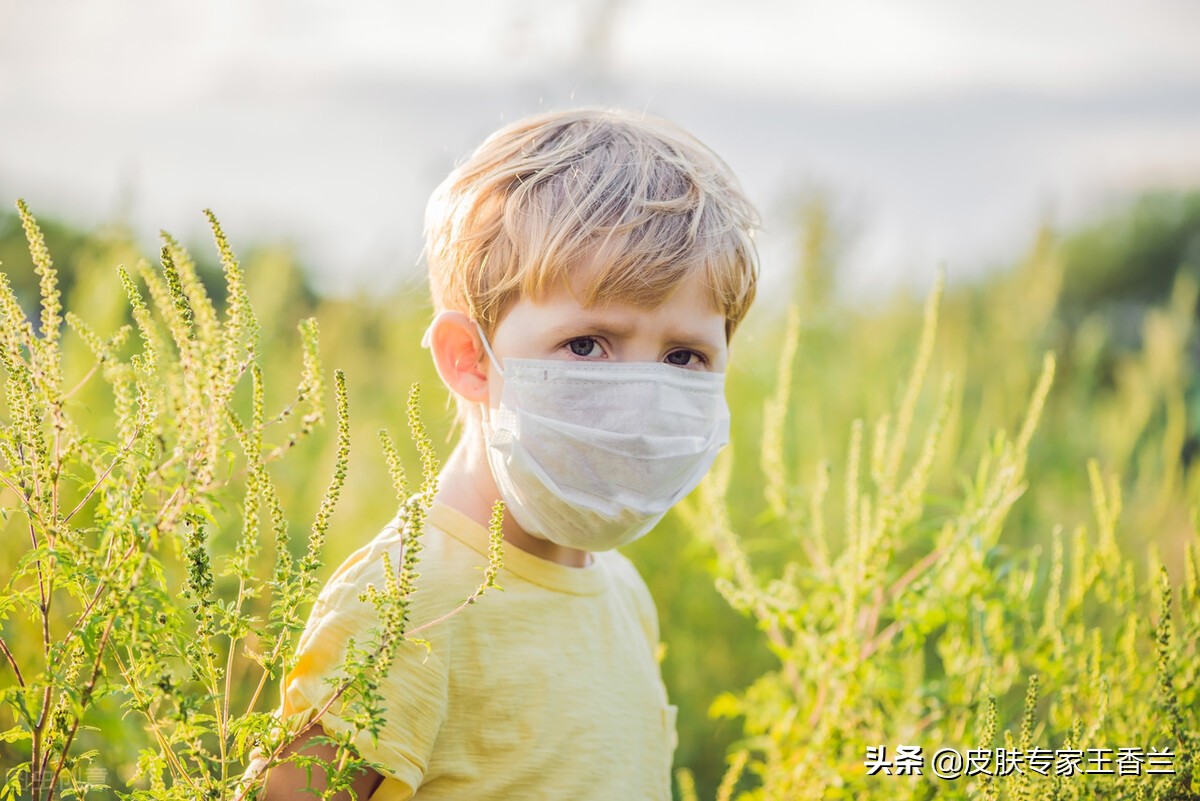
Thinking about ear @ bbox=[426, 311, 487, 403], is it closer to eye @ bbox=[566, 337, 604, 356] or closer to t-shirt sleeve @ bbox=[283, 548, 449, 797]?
eye @ bbox=[566, 337, 604, 356]

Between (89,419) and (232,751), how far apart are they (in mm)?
1743

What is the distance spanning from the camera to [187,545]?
1.15 meters

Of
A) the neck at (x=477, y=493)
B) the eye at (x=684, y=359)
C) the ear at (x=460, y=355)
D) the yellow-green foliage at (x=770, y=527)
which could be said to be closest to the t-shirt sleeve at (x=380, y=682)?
the yellow-green foliage at (x=770, y=527)

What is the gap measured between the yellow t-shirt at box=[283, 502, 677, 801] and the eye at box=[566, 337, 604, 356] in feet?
1.12

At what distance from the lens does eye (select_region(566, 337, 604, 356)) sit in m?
1.68

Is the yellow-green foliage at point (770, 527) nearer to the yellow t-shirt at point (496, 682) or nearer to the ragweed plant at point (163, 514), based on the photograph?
the ragweed plant at point (163, 514)

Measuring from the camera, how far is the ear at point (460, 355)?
1753mm

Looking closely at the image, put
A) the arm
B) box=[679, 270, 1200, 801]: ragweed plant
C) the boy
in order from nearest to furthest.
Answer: the arm
the boy
box=[679, 270, 1200, 801]: ragweed plant

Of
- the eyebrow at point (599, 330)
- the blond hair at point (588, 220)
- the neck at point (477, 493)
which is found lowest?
the neck at point (477, 493)

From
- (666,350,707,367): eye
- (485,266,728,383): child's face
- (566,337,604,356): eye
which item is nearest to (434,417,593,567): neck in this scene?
(485,266,728,383): child's face

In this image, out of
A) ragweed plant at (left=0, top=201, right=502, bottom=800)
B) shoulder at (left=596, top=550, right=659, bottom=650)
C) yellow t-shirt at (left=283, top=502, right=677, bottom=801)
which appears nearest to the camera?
ragweed plant at (left=0, top=201, right=502, bottom=800)

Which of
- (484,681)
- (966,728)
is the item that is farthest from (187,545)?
(966,728)

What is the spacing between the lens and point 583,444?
5.38 ft

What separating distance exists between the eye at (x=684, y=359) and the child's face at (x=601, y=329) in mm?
27
